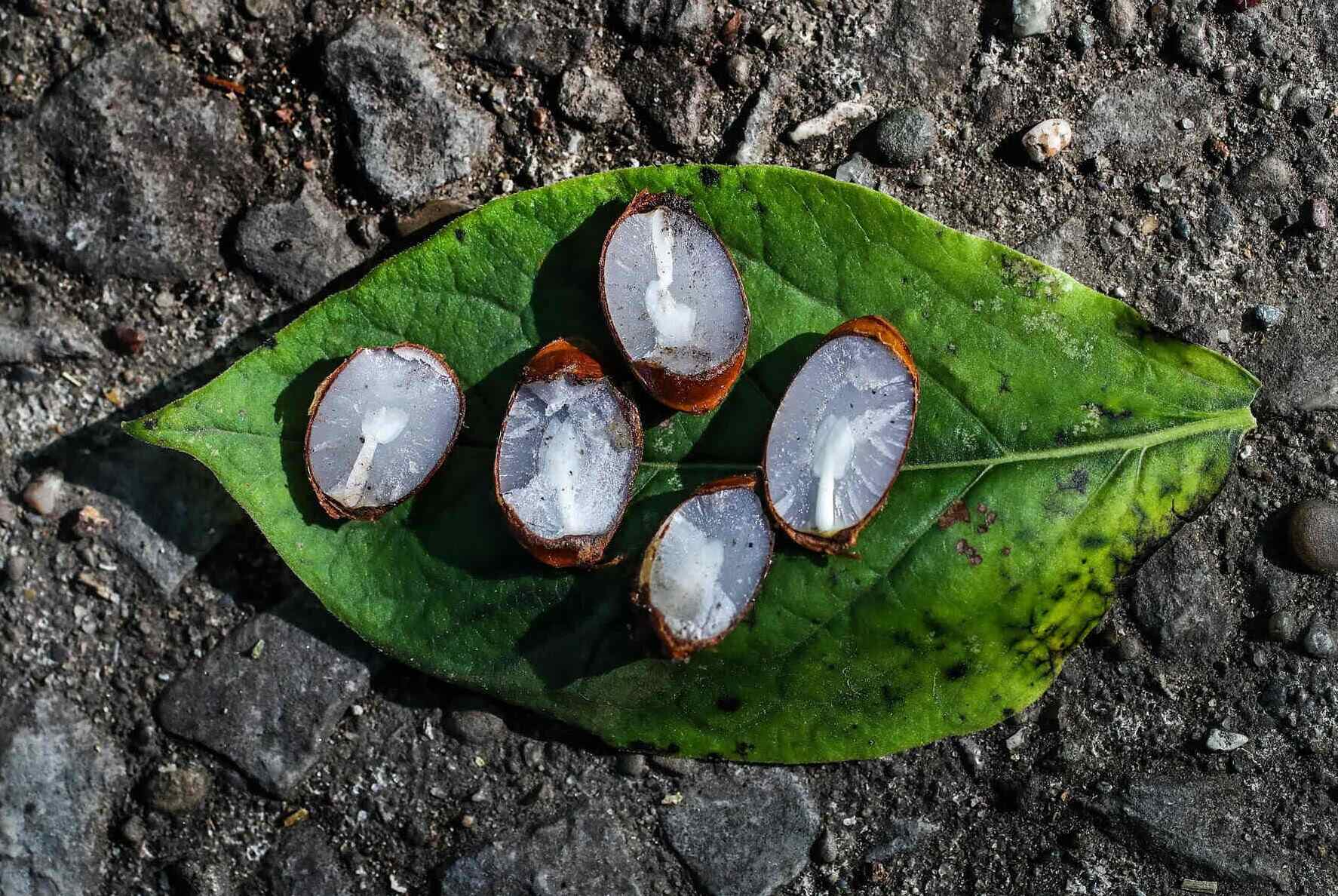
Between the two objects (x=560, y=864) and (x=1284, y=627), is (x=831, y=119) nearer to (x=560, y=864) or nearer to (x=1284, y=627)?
(x=1284, y=627)

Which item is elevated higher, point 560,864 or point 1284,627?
Result: point 1284,627

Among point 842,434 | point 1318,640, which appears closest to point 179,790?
point 842,434

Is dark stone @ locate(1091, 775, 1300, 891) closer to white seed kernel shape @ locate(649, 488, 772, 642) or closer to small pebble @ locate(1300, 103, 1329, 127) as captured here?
white seed kernel shape @ locate(649, 488, 772, 642)

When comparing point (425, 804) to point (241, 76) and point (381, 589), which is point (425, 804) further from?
point (241, 76)

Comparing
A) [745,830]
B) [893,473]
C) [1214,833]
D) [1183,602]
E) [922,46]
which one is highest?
[922,46]

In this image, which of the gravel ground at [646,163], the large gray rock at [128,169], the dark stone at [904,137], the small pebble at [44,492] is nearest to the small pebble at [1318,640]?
the gravel ground at [646,163]

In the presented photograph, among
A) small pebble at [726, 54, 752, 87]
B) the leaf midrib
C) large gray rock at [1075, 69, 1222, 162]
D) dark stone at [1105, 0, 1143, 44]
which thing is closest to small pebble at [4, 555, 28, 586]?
the leaf midrib

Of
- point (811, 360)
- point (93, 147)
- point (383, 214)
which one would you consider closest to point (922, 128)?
point (811, 360)

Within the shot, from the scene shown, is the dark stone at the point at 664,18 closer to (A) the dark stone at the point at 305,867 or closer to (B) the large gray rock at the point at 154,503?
(B) the large gray rock at the point at 154,503
